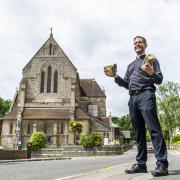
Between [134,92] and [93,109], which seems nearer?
[134,92]

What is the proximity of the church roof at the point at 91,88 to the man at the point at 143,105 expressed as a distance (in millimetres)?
65891

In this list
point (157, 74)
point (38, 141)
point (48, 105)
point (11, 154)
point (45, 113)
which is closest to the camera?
point (157, 74)

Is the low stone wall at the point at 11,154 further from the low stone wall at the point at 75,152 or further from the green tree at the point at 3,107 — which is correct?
the green tree at the point at 3,107

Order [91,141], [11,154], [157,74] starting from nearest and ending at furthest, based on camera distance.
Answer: [157,74], [11,154], [91,141]

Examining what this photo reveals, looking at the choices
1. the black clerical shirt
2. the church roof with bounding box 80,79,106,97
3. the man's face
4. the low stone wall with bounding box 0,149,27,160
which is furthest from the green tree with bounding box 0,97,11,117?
the man's face

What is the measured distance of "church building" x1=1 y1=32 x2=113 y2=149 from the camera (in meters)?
54.7

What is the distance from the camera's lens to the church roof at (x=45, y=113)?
181ft

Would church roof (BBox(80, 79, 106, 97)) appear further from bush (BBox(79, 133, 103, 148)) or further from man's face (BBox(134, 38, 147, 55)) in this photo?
man's face (BBox(134, 38, 147, 55))

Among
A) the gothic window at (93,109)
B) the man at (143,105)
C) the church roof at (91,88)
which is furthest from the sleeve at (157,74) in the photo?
the church roof at (91,88)

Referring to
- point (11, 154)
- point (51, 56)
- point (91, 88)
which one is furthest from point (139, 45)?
point (91, 88)

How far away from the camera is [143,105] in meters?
4.90

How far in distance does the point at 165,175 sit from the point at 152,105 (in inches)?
39.0

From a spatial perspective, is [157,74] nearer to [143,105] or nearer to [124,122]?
[143,105]

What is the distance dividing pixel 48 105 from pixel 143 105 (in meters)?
53.0
